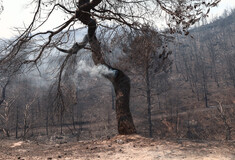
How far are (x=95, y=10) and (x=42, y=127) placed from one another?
2841 cm

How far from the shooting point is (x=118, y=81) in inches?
223

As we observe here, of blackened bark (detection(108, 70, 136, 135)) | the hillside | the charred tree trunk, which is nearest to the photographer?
the charred tree trunk

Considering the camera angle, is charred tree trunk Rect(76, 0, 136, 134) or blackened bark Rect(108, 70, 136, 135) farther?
blackened bark Rect(108, 70, 136, 135)

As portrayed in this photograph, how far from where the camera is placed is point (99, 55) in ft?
17.1

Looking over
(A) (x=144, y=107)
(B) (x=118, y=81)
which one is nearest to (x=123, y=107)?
(B) (x=118, y=81)

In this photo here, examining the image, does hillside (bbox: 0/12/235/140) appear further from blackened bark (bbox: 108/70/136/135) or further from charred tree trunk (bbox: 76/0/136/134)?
blackened bark (bbox: 108/70/136/135)

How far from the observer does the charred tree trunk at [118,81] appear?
5207 mm

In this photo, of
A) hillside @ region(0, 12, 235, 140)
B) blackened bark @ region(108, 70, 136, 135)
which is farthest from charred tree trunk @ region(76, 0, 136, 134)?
hillside @ region(0, 12, 235, 140)

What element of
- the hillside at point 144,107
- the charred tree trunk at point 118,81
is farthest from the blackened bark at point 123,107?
the hillside at point 144,107

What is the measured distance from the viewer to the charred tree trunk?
17.1 feet

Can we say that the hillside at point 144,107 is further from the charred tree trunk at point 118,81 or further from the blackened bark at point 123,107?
the blackened bark at point 123,107

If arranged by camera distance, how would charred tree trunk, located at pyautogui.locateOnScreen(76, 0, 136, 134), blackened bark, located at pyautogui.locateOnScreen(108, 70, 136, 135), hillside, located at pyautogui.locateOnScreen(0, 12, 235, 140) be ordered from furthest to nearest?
hillside, located at pyautogui.locateOnScreen(0, 12, 235, 140) < blackened bark, located at pyautogui.locateOnScreen(108, 70, 136, 135) < charred tree trunk, located at pyautogui.locateOnScreen(76, 0, 136, 134)

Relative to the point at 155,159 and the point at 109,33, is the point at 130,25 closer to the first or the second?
the point at 109,33

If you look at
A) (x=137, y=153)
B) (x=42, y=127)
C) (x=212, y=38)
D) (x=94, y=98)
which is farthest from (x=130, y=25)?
(x=212, y=38)
